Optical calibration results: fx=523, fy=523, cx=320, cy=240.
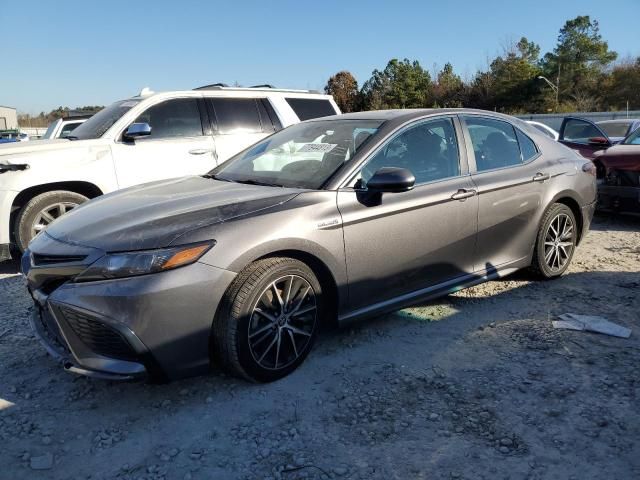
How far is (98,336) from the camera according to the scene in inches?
105

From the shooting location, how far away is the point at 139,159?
236 inches

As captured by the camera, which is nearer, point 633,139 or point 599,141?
point 599,141

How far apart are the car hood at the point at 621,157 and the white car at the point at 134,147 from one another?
3998 millimetres

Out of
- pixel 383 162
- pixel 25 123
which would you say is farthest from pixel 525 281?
pixel 25 123

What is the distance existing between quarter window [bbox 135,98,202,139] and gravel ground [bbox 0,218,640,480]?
120 inches

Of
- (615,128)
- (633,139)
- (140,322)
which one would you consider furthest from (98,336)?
(615,128)

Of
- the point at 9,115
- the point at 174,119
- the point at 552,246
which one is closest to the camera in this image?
the point at 552,246

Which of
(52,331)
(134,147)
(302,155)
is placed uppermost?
(134,147)

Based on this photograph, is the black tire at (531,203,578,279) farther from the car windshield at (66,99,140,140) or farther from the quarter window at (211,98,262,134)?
the car windshield at (66,99,140,140)

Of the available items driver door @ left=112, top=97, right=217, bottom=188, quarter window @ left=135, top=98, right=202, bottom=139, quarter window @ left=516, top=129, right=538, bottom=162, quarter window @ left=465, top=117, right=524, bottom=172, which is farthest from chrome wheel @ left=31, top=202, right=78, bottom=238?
quarter window @ left=516, top=129, right=538, bottom=162

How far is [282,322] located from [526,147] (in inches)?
113

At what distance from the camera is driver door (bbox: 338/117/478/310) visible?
336 cm

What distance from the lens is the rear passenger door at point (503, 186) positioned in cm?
408

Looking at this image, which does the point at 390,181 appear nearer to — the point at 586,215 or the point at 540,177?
the point at 540,177
